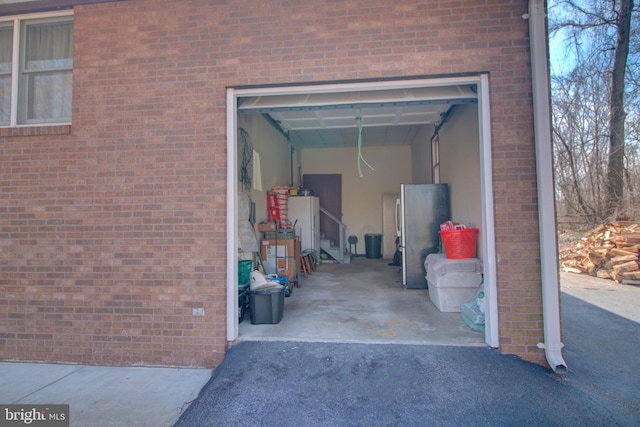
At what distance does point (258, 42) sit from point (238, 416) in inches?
138

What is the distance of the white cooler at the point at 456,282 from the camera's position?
491 cm

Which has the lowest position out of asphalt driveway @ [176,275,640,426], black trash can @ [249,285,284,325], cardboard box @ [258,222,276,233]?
asphalt driveway @ [176,275,640,426]

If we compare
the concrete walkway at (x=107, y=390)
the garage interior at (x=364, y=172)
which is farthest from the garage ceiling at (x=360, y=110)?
the concrete walkway at (x=107, y=390)

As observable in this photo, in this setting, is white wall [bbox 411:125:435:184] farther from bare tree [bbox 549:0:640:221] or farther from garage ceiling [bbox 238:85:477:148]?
bare tree [bbox 549:0:640:221]

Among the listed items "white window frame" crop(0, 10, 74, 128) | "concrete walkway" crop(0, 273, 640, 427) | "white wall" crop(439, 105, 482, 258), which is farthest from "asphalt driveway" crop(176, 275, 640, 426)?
"white window frame" crop(0, 10, 74, 128)

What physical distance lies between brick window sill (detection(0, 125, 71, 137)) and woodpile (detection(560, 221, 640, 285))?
383 inches

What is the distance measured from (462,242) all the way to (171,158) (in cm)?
407

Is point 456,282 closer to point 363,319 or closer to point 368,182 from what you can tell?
point 363,319

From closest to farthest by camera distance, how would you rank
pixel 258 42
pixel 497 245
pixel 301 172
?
pixel 497 245 < pixel 258 42 < pixel 301 172

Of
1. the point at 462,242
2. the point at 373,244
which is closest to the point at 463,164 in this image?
the point at 462,242

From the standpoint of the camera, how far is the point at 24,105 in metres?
4.11

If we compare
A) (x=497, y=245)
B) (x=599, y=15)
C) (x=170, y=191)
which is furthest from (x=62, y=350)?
(x=599, y=15)

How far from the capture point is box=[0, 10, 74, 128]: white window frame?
4020mm

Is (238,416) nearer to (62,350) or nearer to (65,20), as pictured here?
(62,350)
